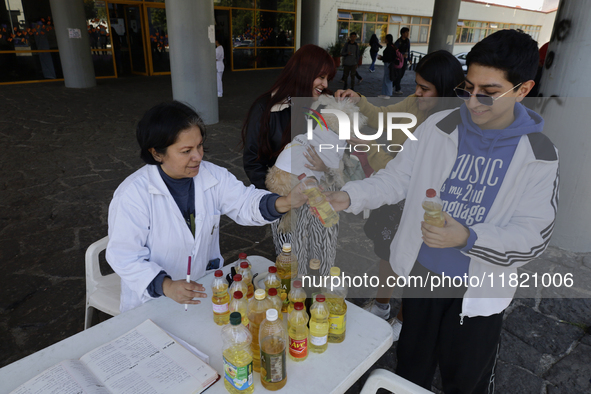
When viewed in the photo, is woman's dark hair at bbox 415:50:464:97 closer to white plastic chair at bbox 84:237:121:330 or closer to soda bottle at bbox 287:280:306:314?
soda bottle at bbox 287:280:306:314

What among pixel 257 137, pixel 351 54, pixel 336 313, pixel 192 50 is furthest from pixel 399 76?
pixel 336 313

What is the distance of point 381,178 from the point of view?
2.03 metres

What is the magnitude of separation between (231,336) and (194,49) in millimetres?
7096

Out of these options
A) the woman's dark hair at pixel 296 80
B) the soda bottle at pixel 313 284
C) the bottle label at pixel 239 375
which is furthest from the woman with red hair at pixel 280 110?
the bottle label at pixel 239 375

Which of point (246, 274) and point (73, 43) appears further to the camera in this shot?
point (73, 43)

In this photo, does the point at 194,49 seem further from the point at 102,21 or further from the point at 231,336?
the point at 102,21

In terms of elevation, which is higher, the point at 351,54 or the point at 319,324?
the point at 351,54

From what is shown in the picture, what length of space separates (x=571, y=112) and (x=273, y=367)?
3926 millimetres

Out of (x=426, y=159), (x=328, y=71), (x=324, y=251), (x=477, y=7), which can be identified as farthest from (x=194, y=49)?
(x=477, y=7)

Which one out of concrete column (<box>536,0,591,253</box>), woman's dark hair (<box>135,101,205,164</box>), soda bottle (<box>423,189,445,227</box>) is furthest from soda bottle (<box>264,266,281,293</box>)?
concrete column (<box>536,0,591,253</box>)

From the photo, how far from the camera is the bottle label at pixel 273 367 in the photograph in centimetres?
129

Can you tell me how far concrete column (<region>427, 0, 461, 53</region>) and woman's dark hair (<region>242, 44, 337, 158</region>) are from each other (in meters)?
12.0

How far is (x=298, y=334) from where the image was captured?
4.72 ft

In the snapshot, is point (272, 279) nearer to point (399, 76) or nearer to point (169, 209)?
point (169, 209)
